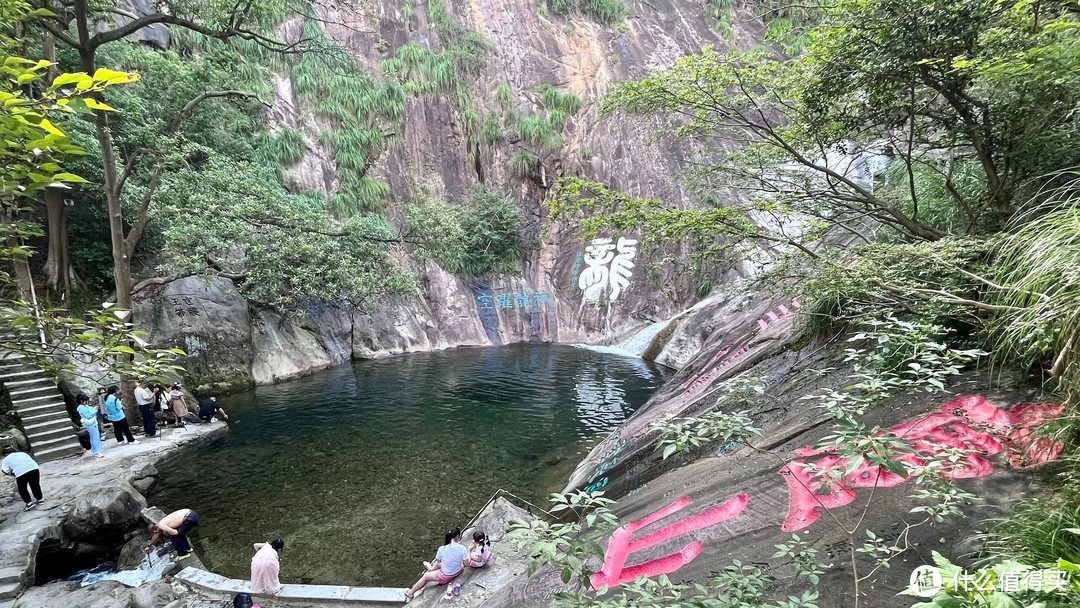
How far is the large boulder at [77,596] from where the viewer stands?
16.6 ft

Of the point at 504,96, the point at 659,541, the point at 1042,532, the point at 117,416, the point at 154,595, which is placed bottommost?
the point at 154,595

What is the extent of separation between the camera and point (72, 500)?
21.9ft

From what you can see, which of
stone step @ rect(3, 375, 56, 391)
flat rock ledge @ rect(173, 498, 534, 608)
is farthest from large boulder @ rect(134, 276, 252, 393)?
flat rock ledge @ rect(173, 498, 534, 608)

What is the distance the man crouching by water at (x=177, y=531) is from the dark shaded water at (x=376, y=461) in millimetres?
346

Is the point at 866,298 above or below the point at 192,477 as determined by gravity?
above

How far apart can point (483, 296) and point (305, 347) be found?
31.2 ft

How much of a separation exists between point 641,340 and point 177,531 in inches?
736

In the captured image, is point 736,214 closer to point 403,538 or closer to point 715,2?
point 403,538

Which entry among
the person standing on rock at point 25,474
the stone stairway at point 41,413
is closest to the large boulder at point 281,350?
the stone stairway at point 41,413

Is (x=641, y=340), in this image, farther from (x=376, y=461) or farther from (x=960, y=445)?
(x=960, y=445)

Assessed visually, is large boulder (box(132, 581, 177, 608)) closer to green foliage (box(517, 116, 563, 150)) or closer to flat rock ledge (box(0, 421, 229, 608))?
flat rock ledge (box(0, 421, 229, 608))

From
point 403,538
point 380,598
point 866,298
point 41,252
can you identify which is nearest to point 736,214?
point 866,298

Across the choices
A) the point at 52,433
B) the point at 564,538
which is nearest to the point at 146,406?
the point at 52,433

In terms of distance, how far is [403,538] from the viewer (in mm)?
6902
